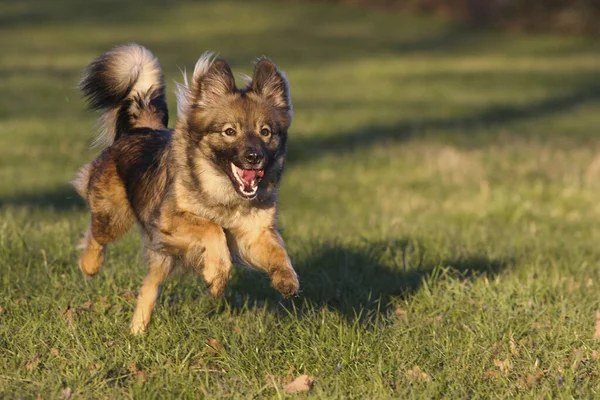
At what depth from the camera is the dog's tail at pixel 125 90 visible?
7.41 meters

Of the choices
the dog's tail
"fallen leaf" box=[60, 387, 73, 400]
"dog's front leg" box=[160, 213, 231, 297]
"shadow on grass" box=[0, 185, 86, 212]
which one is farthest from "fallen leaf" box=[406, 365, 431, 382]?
"shadow on grass" box=[0, 185, 86, 212]

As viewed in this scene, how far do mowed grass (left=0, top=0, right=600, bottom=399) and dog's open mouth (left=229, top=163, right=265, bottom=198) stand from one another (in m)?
0.75

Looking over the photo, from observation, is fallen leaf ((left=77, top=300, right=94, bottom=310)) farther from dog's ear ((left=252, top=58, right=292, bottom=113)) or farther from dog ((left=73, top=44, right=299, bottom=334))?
dog's ear ((left=252, top=58, right=292, bottom=113))

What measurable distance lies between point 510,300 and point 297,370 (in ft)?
6.61

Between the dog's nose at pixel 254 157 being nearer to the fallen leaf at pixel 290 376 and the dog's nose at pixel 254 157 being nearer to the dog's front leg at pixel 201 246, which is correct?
the dog's front leg at pixel 201 246

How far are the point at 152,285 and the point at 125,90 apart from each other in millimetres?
1837

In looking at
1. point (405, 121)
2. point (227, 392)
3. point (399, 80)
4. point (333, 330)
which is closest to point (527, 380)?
point (333, 330)

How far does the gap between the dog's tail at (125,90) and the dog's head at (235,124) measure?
109cm

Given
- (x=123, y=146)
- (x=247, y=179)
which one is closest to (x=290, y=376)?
(x=247, y=179)

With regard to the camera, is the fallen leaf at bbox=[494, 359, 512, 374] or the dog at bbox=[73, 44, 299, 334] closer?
the fallen leaf at bbox=[494, 359, 512, 374]

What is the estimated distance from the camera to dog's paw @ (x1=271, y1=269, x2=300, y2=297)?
221 inches

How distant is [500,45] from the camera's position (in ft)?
122

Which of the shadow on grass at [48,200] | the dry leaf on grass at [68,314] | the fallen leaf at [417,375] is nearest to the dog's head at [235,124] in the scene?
the dry leaf on grass at [68,314]

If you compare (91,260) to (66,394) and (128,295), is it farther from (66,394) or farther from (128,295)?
(66,394)
